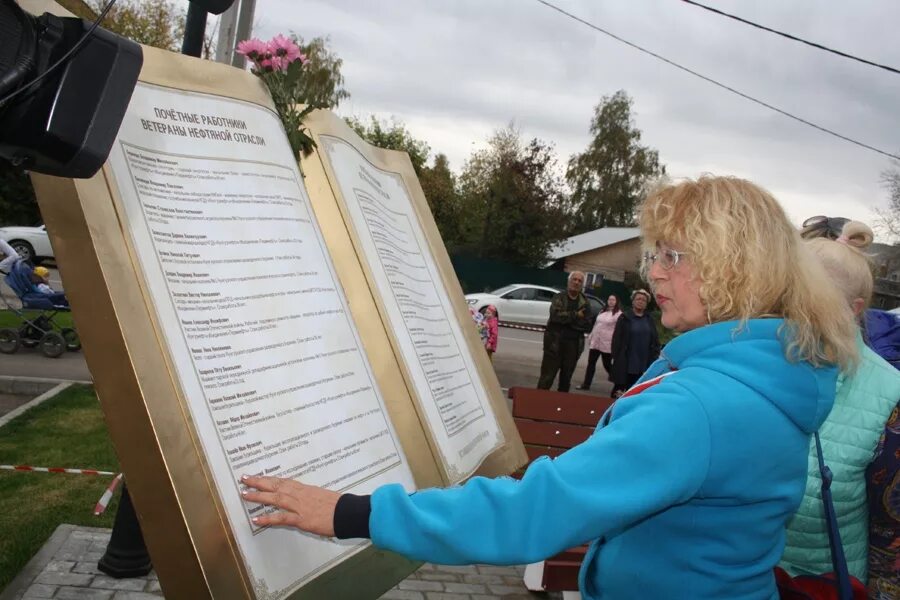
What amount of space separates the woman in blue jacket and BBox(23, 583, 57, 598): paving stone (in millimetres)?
2946

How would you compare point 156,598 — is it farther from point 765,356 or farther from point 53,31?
point 765,356

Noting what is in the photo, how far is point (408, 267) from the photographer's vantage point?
9.34 ft

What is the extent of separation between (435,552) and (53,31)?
1.26 m

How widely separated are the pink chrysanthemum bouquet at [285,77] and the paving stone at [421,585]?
3.13m

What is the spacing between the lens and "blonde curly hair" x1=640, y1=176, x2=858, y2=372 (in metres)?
1.63

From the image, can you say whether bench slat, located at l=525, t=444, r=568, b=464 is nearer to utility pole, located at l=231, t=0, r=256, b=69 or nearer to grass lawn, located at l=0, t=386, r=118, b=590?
grass lawn, located at l=0, t=386, r=118, b=590

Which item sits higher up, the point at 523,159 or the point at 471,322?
the point at 523,159

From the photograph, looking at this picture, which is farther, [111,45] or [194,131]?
[194,131]

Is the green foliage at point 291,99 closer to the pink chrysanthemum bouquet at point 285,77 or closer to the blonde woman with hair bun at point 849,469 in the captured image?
the pink chrysanthemum bouquet at point 285,77

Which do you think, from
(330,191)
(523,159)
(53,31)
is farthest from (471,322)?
(523,159)

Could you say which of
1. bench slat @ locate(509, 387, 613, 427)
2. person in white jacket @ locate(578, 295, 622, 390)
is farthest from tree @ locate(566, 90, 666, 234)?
bench slat @ locate(509, 387, 613, 427)

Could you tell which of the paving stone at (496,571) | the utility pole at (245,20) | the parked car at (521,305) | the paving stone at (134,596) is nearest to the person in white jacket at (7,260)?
the utility pole at (245,20)

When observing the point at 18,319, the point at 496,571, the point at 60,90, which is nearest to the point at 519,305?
the point at 18,319

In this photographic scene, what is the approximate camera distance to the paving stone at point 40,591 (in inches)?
150
